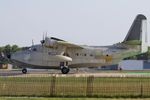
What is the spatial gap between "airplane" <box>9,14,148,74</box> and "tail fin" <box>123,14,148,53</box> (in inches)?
21.8

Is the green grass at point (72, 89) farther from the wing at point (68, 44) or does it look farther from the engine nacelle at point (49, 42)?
the wing at point (68, 44)

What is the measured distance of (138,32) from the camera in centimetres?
5862

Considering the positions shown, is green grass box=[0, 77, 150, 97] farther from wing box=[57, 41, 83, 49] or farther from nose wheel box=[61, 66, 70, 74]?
wing box=[57, 41, 83, 49]

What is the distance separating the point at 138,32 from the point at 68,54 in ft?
33.4

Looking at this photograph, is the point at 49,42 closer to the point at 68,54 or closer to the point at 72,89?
the point at 68,54

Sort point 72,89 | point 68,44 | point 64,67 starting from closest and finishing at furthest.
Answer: point 72,89
point 64,67
point 68,44

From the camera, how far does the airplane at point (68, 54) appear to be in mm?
54125

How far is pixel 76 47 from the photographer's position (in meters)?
55.5

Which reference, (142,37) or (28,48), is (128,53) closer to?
(142,37)

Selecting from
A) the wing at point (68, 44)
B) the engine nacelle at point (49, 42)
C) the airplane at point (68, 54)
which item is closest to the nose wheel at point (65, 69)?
the airplane at point (68, 54)

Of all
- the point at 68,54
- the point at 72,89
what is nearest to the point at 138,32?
the point at 68,54

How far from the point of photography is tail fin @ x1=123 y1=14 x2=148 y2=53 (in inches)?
2261

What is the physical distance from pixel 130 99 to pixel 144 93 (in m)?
2.28

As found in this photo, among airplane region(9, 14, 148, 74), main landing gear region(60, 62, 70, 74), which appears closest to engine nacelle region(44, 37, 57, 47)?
airplane region(9, 14, 148, 74)
